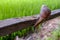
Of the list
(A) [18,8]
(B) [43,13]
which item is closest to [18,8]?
(A) [18,8]

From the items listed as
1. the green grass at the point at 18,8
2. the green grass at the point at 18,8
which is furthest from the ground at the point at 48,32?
the green grass at the point at 18,8

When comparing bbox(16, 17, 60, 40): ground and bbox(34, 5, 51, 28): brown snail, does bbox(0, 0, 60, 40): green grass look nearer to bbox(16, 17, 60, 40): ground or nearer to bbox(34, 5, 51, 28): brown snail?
bbox(16, 17, 60, 40): ground

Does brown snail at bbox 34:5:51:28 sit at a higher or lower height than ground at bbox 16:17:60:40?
higher

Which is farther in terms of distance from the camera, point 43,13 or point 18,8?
point 18,8

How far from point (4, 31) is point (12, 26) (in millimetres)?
123

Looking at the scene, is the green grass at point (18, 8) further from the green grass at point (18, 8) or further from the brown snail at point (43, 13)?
the brown snail at point (43, 13)

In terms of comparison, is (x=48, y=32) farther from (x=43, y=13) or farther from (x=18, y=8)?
(x=18, y=8)

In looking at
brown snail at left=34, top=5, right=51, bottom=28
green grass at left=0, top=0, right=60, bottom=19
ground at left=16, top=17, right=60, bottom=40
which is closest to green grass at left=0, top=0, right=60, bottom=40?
green grass at left=0, top=0, right=60, bottom=19

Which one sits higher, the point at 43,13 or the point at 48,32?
the point at 43,13

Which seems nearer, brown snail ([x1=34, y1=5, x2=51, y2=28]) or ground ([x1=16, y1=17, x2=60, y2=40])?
brown snail ([x1=34, y1=5, x2=51, y2=28])

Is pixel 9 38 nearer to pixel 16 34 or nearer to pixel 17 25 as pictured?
pixel 16 34

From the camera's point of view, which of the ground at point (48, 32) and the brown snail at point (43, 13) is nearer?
the brown snail at point (43, 13)

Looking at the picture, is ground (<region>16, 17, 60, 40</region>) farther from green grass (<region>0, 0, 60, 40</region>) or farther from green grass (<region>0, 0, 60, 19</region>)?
green grass (<region>0, 0, 60, 19</region>)

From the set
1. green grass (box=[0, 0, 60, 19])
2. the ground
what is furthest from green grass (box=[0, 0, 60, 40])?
the ground
